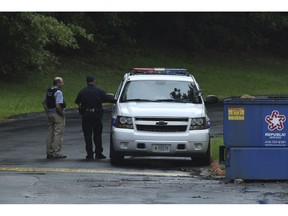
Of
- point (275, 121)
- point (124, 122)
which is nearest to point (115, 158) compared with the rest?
point (124, 122)

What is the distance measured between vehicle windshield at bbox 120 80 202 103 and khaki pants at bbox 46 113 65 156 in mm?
1521

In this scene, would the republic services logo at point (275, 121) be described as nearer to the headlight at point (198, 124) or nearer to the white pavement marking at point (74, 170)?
the white pavement marking at point (74, 170)

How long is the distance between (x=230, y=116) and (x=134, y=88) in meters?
3.90

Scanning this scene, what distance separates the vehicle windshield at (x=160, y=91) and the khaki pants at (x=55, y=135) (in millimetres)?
1521

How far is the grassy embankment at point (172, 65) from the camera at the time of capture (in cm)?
3631

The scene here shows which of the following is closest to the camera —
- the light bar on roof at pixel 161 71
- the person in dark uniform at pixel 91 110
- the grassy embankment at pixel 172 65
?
the person in dark uniform at pixel 91 110

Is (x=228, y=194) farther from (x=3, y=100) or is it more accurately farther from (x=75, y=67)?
(x=75, y=67)

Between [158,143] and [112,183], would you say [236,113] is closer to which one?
[112,183]

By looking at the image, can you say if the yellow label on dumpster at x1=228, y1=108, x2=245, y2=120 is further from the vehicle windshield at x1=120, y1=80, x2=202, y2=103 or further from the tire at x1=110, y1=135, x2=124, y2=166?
the vehicle windshield at x1=120, y1=80, x2=202, y2=103

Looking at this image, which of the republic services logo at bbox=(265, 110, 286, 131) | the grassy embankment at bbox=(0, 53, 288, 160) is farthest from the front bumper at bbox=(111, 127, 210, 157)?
the grassy embankment at bbox=(0, 53, 288, 160)

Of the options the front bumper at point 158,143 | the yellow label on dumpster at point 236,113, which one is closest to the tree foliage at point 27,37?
the front bumper at point 158,143

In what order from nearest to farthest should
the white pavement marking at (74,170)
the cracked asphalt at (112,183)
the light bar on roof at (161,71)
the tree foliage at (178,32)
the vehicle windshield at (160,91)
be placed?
the cracked asphalt at (112,183) < the white pavement marking at (74,170) < the vehicle windshield at (160,91) < the light bar on roof at (161,71) < the tree foliage at (178,32)

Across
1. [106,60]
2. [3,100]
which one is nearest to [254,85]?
[106,60]

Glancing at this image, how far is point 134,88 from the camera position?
690 inches
